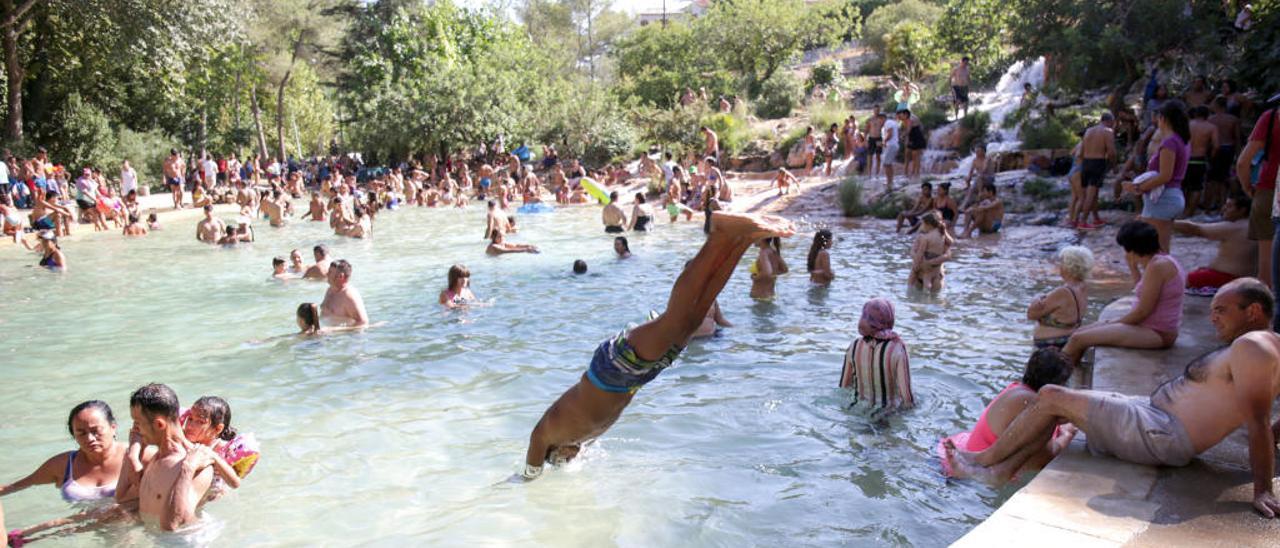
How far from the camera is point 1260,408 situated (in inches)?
146

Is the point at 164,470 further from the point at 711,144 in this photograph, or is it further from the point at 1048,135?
the point at 711,144

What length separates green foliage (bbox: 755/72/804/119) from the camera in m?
32.6

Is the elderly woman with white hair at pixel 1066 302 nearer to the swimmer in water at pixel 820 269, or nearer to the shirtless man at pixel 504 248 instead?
the swimmer in water at pixel 820 269

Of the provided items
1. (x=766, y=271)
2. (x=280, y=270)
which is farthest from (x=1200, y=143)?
(x=280, y=270)

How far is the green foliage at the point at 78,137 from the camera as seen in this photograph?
2808cm

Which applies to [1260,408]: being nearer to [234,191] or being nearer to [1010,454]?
[1010,454]

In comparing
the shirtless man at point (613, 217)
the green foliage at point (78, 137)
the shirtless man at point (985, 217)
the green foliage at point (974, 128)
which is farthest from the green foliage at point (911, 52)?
the green foliage at point (78, 137)

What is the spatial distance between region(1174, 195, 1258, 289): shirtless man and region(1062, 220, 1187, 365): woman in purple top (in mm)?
1692

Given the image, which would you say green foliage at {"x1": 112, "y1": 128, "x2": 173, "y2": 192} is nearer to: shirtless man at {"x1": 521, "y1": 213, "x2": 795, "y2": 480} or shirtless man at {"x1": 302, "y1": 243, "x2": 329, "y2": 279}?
shirtless man at {"x1": 302, "y1": 243, "x2": 329, "y2": 279}

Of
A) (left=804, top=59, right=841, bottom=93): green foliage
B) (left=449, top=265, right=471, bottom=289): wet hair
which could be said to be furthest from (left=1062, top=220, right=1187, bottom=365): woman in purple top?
(left=804, top=59, right=841, bottom=93): green foliage

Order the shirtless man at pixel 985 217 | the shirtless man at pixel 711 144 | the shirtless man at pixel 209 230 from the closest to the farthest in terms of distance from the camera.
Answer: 1. the shirtless man at pixel 985 217
2. the shirtless man at pixel 209 230
3. the shirtless man at pixel 711 144

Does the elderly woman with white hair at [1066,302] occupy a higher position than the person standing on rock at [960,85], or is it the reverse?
the person standing on rock at [960,85]

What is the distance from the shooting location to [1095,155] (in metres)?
13.0

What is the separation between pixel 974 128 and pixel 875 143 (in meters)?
2.95
